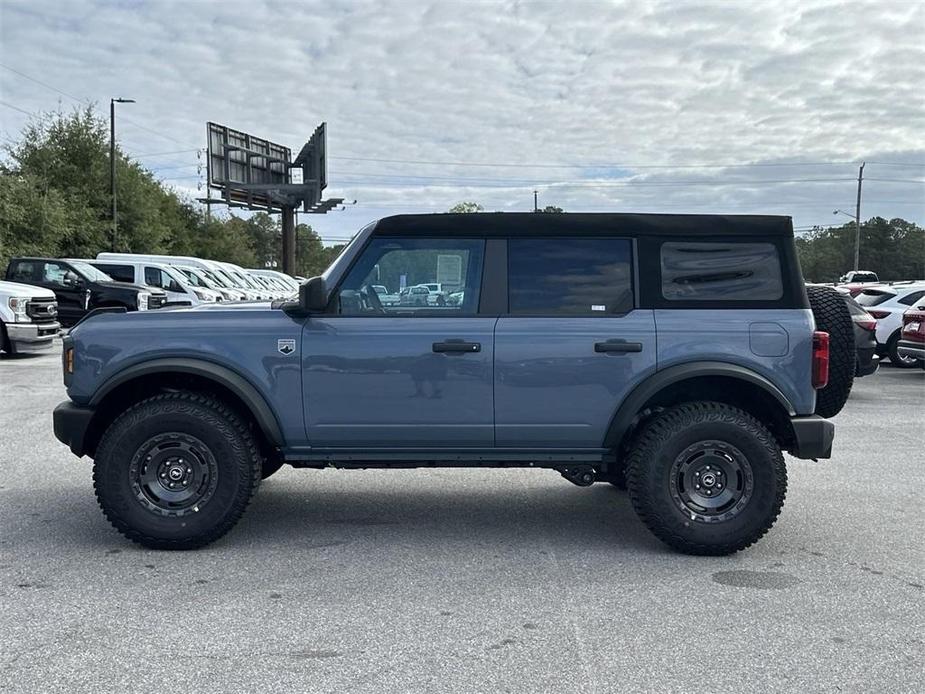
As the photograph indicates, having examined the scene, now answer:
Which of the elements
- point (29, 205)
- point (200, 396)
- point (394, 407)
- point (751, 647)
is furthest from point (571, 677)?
point (29, 205)

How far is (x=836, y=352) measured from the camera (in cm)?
529

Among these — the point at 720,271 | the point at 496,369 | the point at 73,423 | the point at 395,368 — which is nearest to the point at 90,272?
the point at 73,423

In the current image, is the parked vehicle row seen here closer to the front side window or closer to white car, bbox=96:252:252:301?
white car, bbox=96:252:252:301

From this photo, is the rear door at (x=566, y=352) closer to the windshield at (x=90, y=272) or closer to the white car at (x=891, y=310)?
the white car at (x=891, y=310)

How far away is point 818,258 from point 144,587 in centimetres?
10330

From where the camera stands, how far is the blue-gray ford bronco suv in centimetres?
470

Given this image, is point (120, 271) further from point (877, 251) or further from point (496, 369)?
point (877, 251)

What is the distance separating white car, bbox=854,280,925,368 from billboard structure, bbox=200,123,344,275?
32.3m

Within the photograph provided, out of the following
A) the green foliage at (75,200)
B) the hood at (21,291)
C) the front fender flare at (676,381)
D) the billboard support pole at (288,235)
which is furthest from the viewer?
the billboard support pole at (288,235)

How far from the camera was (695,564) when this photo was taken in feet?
A: 15.2

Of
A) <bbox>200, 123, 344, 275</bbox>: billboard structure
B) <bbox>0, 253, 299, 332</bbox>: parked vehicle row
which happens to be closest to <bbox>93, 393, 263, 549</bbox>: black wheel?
<bbox>0, 253, 299, 332</bbox>: parked vehicle row

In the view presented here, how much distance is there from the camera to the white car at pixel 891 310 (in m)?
14.7

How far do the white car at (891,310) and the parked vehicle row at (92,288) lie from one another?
10.2 metres

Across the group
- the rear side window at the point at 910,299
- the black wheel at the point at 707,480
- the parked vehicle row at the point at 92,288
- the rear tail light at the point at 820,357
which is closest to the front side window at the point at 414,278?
the black wheel at the point at 707,480
